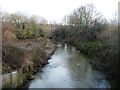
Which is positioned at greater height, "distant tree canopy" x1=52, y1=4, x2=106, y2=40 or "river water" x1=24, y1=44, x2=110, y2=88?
"distant tree canopy" x1=52, y1=4, x2=106, y2=40

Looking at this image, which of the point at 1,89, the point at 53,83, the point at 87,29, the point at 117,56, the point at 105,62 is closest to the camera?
the point at 1,89

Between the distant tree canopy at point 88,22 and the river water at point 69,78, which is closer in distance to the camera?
the river water at point 69,78

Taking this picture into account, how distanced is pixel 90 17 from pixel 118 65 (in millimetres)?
26475

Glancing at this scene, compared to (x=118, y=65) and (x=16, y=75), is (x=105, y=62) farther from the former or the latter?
(x=16, y=75)

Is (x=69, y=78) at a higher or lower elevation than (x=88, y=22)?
lower

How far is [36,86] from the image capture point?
47.5 feet

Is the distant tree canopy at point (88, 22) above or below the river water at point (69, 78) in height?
above

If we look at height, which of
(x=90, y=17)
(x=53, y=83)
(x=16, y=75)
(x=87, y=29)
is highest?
(x=90, y=17)

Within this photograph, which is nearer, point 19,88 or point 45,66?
point 19,88

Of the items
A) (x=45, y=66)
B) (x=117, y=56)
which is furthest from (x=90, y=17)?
(x=117, y=56)

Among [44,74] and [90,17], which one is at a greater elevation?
[90,17]

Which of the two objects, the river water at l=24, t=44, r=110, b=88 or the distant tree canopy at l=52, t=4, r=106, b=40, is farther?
the distant tree canopy at l=52, t=4, r=106, b=40

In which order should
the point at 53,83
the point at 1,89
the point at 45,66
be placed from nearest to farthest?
1. the point at 1,89
2. the point at 53,83
3. the point at 45,66

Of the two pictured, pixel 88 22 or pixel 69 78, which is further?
pixel 88 22
